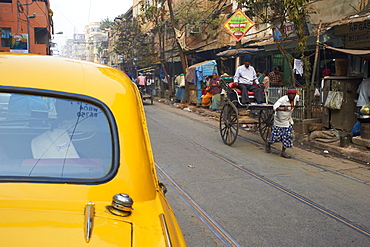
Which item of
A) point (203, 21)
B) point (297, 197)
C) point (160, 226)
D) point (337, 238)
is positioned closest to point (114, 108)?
point (160, 226)

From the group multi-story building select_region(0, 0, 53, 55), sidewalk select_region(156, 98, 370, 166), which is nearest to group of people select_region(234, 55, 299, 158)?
sidewalk select_region(156, 98, 370, 166)

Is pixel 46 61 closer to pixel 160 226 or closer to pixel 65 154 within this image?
pixel 65 154

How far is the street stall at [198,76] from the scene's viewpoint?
2028 centimetres

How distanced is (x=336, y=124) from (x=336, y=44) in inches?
141

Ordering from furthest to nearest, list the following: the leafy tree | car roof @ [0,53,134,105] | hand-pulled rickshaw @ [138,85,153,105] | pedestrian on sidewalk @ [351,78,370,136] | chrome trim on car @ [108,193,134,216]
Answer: the leafy tree
hand-pulled rickshaw @ [138,85,153,105]
pedestrian on sidewalk @ [351,78,370,136]
car roof @ [0,53,134,105]
chrome trim on car @ [108,193,134,216]

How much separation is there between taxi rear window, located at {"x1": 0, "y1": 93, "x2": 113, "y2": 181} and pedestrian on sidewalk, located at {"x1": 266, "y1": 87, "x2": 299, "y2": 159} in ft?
23.8

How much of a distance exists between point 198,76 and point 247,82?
10.4 meters

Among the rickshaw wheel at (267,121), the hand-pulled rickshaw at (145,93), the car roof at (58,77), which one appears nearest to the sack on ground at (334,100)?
the rickshaw wheel at (267,121)

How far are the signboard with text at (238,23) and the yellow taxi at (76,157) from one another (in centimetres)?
1297

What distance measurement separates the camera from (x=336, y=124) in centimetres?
1140

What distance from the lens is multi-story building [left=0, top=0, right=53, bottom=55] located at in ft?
114

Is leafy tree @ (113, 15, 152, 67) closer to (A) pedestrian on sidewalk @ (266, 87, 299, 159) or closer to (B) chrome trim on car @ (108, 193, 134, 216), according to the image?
(A) pedestrian on sidewalk @ (266, 87, 299, 159)

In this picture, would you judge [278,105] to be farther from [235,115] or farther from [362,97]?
[362,97]

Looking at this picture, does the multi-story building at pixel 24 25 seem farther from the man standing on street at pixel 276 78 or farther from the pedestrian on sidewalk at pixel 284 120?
the pedestrian on sidewalk at pixel 284 120
